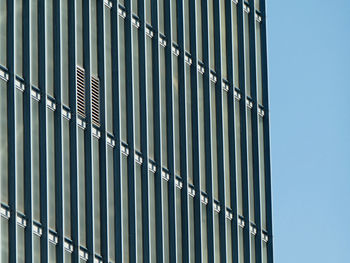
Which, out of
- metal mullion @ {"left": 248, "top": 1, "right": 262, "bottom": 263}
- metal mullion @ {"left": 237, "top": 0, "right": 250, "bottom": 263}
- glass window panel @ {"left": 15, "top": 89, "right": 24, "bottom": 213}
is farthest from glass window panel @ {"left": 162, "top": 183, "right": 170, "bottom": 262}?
glass window panel @ {"left": 15, "top": 89, "right": 24, "bottom": 213}

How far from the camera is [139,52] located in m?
74.6

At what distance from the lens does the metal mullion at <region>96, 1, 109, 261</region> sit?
231ft

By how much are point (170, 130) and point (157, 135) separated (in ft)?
3.11

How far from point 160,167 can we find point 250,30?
9.71m

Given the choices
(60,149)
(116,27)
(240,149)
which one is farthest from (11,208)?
(240,149)

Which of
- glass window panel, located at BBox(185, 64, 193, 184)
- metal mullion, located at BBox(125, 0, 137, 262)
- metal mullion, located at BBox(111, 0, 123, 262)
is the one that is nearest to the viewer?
metal mullion, located at BBox(111, 0, 123, 262)

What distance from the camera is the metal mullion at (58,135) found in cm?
6769

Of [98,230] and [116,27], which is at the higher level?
[116,27]

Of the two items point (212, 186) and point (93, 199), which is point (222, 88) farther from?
point (93, 199)

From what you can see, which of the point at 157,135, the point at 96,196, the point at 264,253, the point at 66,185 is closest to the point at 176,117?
the point at 157,135

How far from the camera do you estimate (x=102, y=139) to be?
71438mm

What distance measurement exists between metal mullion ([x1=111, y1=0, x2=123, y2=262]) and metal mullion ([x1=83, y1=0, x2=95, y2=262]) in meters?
1.60

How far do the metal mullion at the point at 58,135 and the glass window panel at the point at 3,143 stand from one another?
2.69 meters

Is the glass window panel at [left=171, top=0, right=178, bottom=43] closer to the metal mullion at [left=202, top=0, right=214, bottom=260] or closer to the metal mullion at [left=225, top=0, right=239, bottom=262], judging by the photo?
the metal mullion at [left=202, top=0, right=214, bottom=260]
